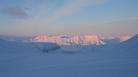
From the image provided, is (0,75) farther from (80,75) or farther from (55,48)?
(55,48)

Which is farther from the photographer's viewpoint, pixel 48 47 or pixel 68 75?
pixel 48 47

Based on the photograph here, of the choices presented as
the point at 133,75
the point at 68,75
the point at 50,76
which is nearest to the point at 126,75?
the point at 133,75

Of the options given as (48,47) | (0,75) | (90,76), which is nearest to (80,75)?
(90,76)

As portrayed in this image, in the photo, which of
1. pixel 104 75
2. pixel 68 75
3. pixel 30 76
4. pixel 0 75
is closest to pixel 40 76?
pixel 30 76

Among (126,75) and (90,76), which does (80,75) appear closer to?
(90,76)

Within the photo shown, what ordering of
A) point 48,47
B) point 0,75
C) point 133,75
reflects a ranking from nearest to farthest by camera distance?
point 133,75 < point 0,75 < point 48,47

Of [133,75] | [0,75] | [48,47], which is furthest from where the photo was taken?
[48,47]

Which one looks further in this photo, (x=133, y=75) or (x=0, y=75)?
(x=0, y=75)

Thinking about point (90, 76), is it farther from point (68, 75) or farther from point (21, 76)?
point (21, 76)
